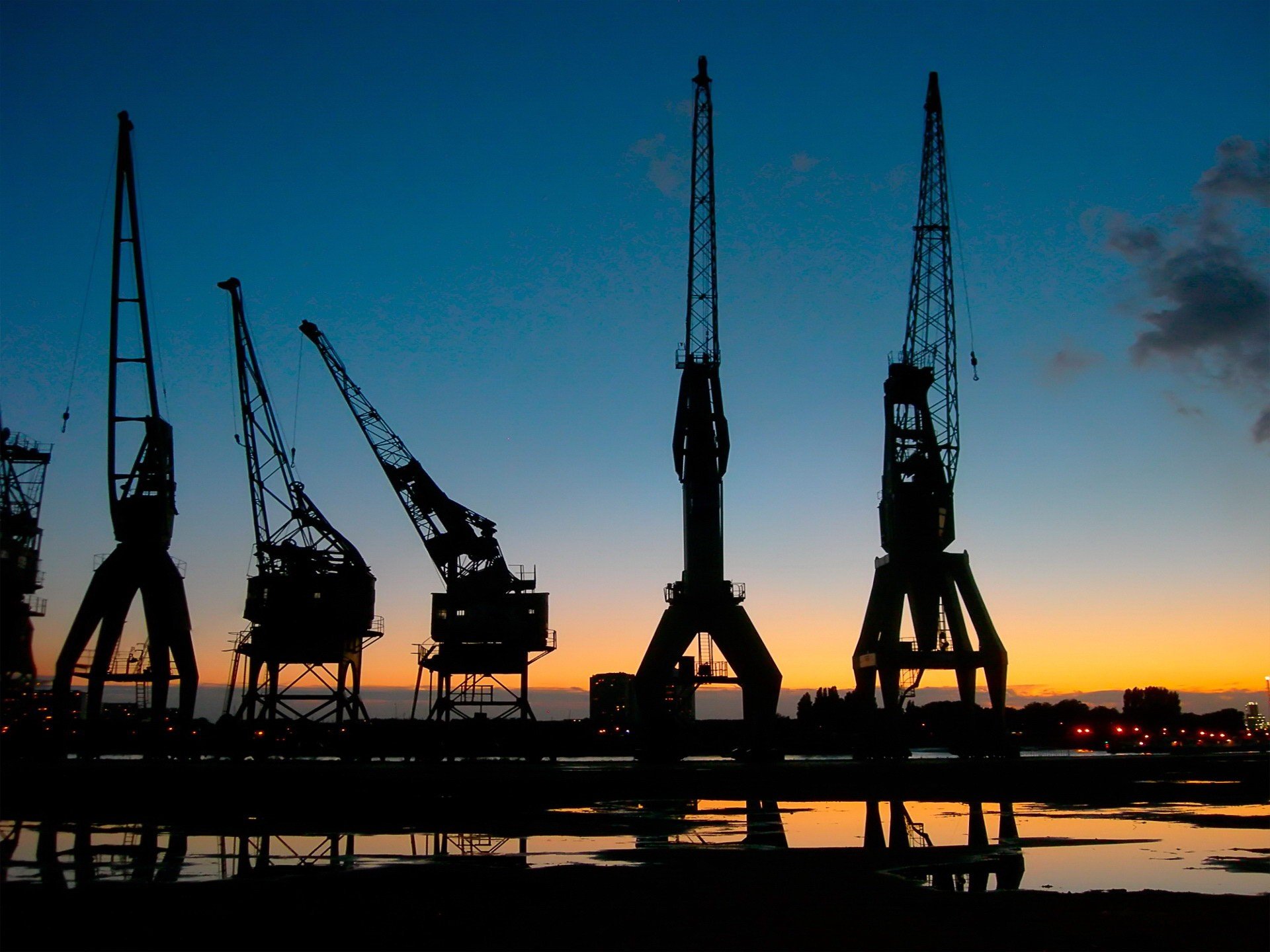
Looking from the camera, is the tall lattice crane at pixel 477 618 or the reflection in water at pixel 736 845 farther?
the tall lattice crane at pixel 477 618

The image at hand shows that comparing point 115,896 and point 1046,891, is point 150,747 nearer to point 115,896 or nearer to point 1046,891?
point 115,896

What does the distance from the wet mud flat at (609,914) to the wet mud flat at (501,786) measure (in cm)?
1157

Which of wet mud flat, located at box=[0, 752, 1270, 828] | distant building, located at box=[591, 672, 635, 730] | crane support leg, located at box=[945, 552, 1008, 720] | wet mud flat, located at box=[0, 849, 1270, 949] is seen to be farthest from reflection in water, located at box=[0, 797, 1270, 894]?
distant building, located at box=[591, 672, 635, 730]

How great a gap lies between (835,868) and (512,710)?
168 feet

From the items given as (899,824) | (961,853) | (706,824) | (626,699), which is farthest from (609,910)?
(626,699)

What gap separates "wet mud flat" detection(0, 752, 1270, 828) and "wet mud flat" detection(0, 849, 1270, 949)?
38.0 ft

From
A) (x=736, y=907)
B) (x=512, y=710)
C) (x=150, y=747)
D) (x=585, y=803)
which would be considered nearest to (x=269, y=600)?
(x=150, y=747)

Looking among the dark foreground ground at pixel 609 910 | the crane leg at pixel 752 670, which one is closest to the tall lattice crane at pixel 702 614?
the crane leg at pixel 752 670

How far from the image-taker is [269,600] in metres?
68.5

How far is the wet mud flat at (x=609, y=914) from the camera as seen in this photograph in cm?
1329

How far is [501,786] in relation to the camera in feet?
140

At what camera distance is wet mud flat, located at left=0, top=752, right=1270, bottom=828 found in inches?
1307

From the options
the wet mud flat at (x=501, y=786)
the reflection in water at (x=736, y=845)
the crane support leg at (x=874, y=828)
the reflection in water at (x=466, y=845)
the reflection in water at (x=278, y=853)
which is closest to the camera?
the reflection in water at (x=736, y=845)

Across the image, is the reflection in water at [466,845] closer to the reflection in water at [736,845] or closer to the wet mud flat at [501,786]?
the reflection in water at [736,845]
